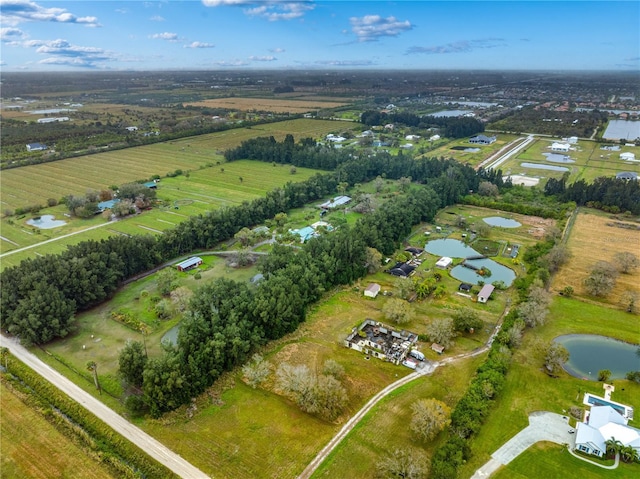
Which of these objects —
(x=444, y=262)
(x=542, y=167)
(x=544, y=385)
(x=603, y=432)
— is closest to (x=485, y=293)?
(x=444, y=262)

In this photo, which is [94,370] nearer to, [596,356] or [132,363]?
[132,363]

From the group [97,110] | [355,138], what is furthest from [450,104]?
[97,110]

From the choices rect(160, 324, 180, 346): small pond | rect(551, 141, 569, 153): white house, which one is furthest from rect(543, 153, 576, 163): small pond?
rect(160, 324, 180, 346): small pond

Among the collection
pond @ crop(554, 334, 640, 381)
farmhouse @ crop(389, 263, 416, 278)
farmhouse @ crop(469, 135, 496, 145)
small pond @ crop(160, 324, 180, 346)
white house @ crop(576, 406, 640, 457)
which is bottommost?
small pond @ crop(160, 324, 180, 346)

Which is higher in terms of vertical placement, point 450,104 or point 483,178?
point 450,104

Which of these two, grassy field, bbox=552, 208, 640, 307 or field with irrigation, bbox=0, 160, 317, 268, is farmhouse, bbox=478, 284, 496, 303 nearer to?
grassy field, bbox=552, 208, 640, 307

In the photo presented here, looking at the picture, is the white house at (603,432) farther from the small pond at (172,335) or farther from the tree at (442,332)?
the small pond at (172,335)

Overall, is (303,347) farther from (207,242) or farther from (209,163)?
(209,163)
